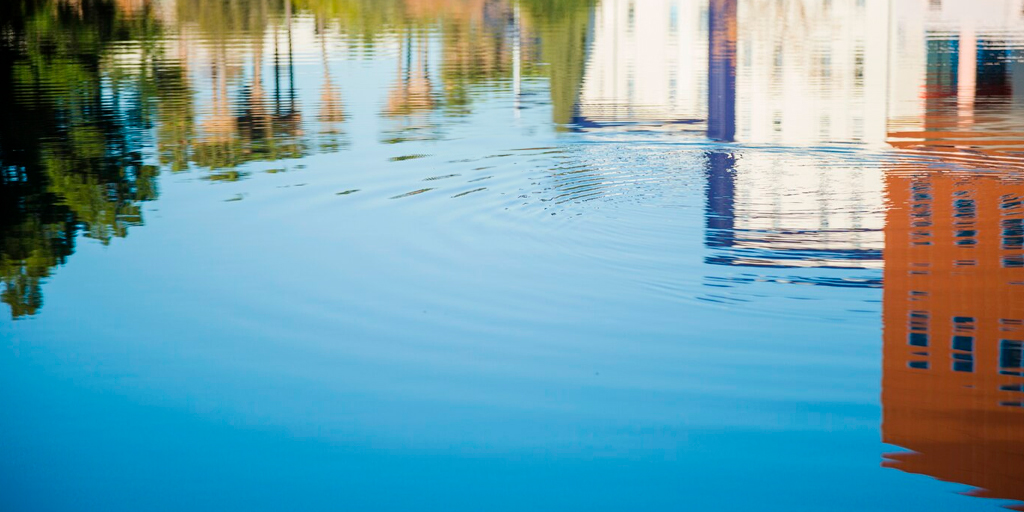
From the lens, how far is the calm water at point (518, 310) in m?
4.07

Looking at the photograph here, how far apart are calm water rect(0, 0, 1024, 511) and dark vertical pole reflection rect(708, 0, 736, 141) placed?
199 millimetres

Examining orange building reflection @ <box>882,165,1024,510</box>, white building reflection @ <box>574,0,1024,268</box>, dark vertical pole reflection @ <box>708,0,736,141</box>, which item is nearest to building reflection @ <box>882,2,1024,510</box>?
orange building reflection @ <box>882,165,1024,510</box>

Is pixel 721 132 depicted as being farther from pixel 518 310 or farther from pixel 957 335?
pixel 957 335

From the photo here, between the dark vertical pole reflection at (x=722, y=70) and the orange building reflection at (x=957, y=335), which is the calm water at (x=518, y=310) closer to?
the orange building reflection at (x=957, y=335)

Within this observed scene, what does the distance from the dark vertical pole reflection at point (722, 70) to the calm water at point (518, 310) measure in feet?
0.65

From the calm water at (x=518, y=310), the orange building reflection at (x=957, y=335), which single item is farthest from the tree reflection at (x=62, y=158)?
the orange building reflection at (x=957, y=335)

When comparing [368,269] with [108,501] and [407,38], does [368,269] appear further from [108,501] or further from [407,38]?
[407,38]

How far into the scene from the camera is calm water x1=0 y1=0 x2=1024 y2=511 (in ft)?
13.4

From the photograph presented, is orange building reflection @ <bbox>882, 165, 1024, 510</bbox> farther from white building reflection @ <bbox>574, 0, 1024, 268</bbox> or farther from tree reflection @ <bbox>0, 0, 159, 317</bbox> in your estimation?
tree reflection @ <bbox>0, 0, 159, 317</bbox>

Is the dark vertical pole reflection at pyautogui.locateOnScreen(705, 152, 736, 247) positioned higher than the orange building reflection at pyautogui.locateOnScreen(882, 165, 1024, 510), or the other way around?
the dark vertical pole reflection at pyautogui.locateOnScreen(705, 152, 736, 247)

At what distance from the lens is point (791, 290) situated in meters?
6.18

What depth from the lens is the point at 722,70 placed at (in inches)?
842

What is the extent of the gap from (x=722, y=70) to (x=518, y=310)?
16.4 metres

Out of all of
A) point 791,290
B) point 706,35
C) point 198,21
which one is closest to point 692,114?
point 791,290
